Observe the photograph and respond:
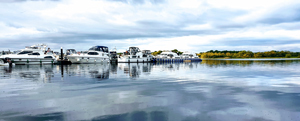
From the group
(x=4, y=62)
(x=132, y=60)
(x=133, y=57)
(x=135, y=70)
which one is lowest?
(x=135, y=70)

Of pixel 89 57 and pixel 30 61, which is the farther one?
pixel 89 57

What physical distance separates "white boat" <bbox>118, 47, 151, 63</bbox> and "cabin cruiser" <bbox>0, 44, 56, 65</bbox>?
84.0ft

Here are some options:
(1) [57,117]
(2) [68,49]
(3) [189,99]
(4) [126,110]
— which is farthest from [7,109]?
(2) [68,49]

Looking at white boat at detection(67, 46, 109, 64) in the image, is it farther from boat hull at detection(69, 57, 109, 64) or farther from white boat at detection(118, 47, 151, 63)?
white boat at detection(118, 47, 151, 63)

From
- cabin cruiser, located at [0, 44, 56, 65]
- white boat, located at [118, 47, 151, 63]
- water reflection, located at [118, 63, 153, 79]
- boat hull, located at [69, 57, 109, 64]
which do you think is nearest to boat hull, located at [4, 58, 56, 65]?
cabin cruiser, located at [0, 44, 56, 65]

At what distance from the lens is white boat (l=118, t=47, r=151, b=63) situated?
73062 millimetres

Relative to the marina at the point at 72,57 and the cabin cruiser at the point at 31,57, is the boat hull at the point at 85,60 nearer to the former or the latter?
the marina at the point at 72,57

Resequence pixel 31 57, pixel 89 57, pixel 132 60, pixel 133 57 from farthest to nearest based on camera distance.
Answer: pixel 133 57 → pixel 132 60 → pixel 89 57 → pixel 31 57

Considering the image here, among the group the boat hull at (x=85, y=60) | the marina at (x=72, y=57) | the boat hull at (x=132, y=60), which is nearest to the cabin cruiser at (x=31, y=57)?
the marina at (x=72, y=57)

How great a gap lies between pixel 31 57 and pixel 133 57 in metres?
34.8

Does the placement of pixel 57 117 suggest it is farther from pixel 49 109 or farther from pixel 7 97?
pixel 7 97

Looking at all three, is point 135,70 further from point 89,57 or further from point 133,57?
point 133,57

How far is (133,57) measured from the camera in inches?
2945

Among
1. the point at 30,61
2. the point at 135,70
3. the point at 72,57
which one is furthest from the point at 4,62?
the point at 135,70
